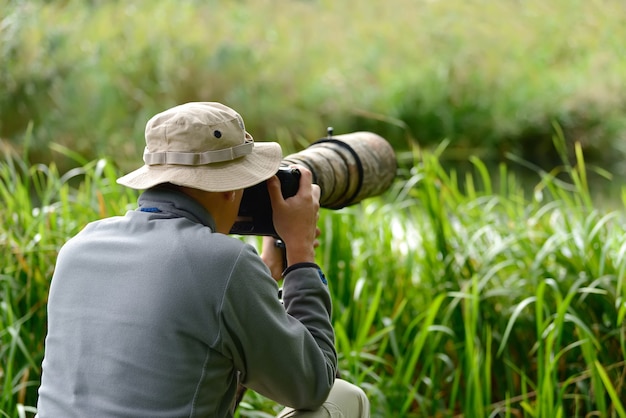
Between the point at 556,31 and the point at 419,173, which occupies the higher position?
the point at 556,31

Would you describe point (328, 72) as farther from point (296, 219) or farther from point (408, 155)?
point (296, 219)

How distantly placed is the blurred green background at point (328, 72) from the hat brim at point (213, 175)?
5592mm

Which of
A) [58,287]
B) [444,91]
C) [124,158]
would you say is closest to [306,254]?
[58,287]

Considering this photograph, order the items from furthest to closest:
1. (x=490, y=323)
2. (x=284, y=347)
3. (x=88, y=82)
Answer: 1. (x=88, y=82)
2. (x=490, y=323)
3. (x=284, y=347)

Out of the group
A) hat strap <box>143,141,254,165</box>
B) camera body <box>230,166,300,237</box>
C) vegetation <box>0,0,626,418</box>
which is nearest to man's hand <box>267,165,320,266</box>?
camera body <box>230,166,300,237</box>

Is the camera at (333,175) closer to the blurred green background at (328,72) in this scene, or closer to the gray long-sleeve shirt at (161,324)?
the gray long-sleeve shirt at (161,324)

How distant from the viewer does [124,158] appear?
6.70m

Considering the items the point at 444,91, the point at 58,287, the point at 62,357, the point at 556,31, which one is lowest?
the point at 62,357

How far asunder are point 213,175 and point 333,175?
489 mm

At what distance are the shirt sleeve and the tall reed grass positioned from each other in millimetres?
819

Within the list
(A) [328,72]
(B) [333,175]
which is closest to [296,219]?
(B) [333,175]

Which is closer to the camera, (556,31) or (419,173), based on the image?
(419,173)

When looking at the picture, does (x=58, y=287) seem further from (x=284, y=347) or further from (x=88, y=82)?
(x=88, y=82)

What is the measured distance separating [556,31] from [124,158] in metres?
6.31
